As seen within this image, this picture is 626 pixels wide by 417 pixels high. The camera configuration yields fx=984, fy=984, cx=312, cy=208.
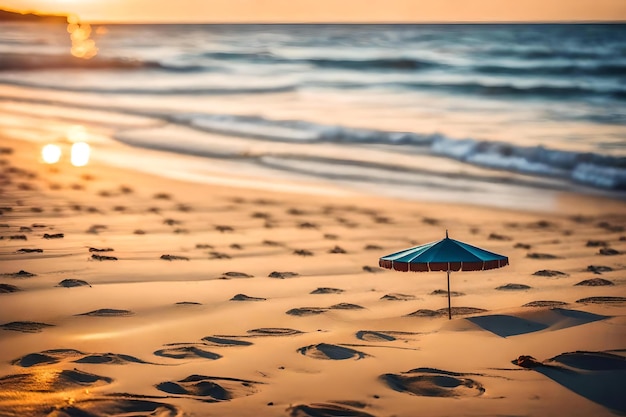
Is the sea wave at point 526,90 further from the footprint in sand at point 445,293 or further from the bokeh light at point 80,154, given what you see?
the footprint in sand at point 445,293

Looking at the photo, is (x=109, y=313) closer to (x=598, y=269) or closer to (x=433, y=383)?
(x=433, y=383)

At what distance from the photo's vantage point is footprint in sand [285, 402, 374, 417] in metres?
5.97

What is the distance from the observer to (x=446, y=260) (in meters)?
7.53

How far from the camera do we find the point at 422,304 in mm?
8695

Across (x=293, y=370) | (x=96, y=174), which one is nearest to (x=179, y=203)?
(x=96, y=174)

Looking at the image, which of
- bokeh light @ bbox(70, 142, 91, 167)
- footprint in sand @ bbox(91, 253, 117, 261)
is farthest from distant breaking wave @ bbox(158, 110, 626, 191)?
footprint in sand @ bbox(91, 253, 117, 261)

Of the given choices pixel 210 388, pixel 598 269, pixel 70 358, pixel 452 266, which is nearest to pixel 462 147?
pixel 598 269

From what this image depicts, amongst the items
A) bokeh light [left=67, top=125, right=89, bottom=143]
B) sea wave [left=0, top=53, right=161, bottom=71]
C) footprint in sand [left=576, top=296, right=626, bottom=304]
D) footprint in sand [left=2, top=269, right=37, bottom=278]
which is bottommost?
footprint in sand [left=576, top=296, right=626, bottom=304]

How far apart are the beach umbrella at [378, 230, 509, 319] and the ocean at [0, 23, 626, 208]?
7495 mm

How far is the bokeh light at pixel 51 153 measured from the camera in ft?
61.8

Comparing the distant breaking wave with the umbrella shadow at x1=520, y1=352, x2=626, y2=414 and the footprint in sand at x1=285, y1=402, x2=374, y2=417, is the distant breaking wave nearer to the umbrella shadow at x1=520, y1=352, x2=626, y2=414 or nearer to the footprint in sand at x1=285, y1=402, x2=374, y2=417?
the umbrella shadow at x1=520, y1=352, x2=626, y2=414

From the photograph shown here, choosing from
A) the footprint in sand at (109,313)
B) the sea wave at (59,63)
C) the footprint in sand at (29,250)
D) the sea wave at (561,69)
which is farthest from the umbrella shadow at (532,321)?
the sea wave at (59,63)

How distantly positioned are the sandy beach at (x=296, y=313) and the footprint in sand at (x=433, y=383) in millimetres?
16

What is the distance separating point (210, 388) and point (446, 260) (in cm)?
219
